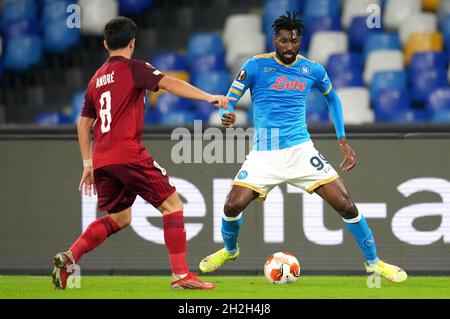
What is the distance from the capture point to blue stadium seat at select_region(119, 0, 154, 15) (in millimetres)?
13312

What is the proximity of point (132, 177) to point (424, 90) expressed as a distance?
5.59 m

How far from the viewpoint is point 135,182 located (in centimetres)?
727

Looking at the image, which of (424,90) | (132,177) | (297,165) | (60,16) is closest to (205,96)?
(132,177)

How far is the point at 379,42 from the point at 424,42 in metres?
0.54

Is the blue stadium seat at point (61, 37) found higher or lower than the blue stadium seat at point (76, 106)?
higher

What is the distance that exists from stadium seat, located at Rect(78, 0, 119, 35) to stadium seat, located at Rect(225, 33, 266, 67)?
5.20 feet

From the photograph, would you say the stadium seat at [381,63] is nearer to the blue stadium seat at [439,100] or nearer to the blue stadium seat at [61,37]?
the blue stadium seat at [439,100]

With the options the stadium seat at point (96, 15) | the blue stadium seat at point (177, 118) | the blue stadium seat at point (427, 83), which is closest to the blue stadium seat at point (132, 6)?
the stadium seat at point (96, 15)

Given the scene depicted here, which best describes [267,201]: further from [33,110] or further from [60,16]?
[60,16]

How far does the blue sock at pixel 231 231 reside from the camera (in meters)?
8.13

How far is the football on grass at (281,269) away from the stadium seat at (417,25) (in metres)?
5.41

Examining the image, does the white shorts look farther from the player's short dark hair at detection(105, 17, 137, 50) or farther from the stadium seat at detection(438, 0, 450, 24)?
the stadium seat at detection(438, 0, 450, 24)

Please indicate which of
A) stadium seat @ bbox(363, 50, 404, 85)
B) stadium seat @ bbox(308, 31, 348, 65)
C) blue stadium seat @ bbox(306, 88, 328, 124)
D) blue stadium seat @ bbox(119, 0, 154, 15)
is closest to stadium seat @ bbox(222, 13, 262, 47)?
stadium seat @ bbox(308, 31, 348, 65)

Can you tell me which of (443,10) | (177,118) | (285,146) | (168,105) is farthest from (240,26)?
(285,146)
